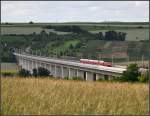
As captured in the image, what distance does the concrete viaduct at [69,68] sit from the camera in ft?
245

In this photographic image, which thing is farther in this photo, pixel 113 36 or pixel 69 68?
pixel 113 36

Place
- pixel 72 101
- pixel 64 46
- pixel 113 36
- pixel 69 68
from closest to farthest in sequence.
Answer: pixel 72 101 < pixel 69 68 < pixel 113 36 < pixel 64 46

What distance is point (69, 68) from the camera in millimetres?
94375

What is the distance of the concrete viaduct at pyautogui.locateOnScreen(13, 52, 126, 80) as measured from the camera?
7481 cm

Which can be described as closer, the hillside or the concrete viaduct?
the concrete viaduct

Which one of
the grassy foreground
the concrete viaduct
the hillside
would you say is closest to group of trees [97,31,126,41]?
the hillside

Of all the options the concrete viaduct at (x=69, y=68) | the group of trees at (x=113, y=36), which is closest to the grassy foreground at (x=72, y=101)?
the concrete viaduct at (x=69, y=68)

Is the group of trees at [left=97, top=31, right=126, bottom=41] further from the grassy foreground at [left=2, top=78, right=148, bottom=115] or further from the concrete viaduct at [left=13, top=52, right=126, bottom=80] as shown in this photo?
the grassy foreground at [left=2, top=78, right=148, bottom=115]

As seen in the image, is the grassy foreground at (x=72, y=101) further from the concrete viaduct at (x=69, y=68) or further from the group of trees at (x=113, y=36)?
the group of trees at (x=113, y=36)

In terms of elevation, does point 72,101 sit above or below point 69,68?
above

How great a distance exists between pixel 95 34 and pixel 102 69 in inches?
1639

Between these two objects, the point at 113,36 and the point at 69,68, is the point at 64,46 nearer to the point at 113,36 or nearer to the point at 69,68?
the point at 113,36

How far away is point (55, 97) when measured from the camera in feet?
18.9

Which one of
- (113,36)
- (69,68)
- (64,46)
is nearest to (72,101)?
(69,68)
